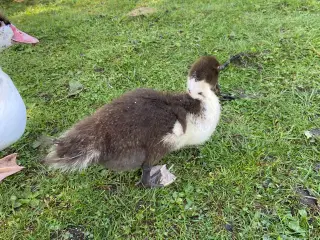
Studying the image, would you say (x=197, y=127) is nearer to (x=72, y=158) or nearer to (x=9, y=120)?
(x=72, y=158)

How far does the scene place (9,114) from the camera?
2809 mm

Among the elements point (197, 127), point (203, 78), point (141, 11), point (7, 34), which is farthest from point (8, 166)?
point (141, 11)

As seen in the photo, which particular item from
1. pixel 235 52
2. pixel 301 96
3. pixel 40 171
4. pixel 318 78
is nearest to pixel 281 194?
pixel 301 96

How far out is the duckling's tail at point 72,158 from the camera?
2195mm

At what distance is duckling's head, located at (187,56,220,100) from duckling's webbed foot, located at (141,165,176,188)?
2.08 ft

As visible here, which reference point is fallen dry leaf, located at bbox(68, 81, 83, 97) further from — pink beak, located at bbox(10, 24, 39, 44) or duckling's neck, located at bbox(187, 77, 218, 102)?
duckling's neck, located at bbox(187, 77, 218, 102)

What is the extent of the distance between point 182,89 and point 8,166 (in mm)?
1845

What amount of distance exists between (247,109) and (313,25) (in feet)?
6.48

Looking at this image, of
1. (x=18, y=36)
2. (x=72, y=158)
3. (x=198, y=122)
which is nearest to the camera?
(x=72, y=158)

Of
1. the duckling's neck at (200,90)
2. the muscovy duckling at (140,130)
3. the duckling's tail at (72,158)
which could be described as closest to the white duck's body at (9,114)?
the muscovy duckling at (140,130)

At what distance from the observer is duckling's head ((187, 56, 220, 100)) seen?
2.64 metres

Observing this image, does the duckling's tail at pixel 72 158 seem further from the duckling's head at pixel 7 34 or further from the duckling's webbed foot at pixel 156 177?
the duckling's head at pixel 7 34

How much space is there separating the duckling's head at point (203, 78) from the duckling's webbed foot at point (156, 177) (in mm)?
633

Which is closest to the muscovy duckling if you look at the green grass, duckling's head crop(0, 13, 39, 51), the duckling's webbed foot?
the duckling's webbed foot
